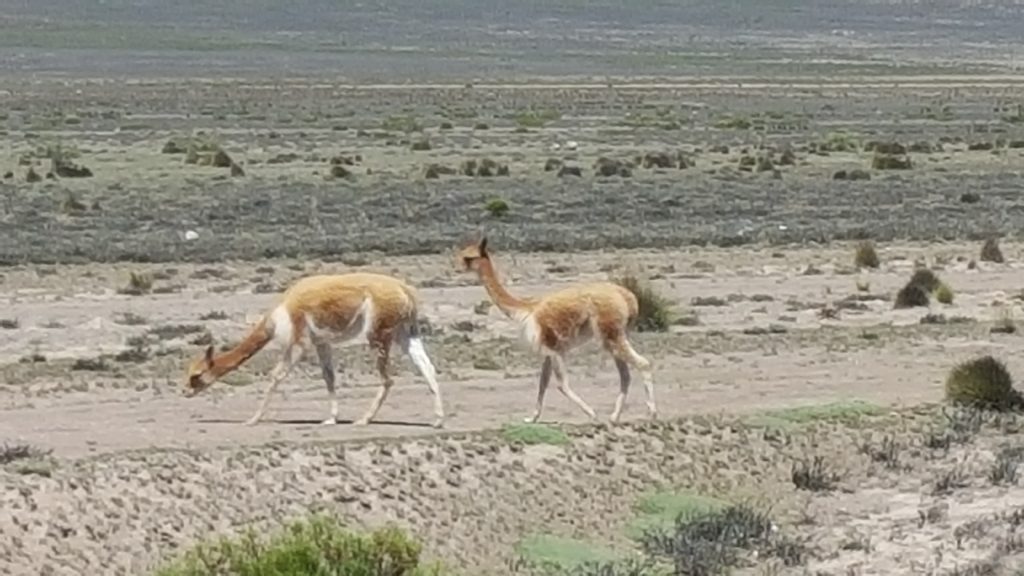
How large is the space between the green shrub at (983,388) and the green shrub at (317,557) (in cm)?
897

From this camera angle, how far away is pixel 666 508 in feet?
→ 49.0

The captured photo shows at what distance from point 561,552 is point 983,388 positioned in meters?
5.94

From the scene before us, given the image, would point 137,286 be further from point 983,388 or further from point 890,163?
point 890,163

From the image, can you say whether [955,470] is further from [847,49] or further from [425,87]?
[847,49]

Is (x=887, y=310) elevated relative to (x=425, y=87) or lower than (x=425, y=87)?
elevated

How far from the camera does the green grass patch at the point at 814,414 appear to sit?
56.2 ft

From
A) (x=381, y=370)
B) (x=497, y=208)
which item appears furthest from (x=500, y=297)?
(x=497, y=208)

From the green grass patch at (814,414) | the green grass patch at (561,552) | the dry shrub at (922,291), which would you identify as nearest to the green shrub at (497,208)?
the dry shrub at (922,291)

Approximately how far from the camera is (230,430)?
1595cm

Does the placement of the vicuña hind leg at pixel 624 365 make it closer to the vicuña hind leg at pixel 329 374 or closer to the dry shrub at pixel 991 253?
the vicuña hind leg at pixel 329 374

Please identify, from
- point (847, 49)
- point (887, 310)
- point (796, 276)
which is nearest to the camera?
point (887, 310)

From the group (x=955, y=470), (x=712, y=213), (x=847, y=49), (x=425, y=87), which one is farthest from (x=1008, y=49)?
(x=955, y=470)

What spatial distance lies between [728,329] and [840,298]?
3.58 meters

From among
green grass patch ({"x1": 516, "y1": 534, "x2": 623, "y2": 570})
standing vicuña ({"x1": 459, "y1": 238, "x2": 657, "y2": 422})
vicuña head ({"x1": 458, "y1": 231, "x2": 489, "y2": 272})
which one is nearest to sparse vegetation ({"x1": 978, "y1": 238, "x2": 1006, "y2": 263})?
standing vicuña ({"x1": 459, "y1": 238, "x2": 657, "y2": 422})
